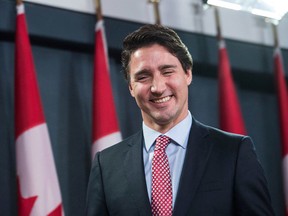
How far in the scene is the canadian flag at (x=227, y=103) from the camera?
82.6 inches

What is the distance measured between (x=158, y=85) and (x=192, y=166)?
0.65ft

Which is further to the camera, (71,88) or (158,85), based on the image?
(71,88)


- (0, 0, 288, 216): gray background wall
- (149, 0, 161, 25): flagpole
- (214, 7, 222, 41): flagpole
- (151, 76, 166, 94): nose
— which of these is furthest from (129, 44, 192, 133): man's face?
(214, 7, 222, 41): flagpole

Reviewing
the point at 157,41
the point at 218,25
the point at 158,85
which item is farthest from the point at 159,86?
the point at 218,25

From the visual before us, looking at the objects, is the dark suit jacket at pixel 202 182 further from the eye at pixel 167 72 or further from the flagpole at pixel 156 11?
the flagpole at pixel 156 11

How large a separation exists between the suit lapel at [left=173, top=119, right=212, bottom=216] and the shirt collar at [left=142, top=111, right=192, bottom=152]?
0.05 feet

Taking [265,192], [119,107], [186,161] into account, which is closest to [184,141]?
[186,161]

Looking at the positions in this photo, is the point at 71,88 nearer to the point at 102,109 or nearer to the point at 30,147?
the point at 102,109

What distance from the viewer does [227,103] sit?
2125mm

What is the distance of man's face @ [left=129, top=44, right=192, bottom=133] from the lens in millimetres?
1029

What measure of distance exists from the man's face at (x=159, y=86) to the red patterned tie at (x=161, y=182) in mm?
44

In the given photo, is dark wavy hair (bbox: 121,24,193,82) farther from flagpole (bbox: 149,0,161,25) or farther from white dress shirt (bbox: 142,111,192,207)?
flagpole (bbox: 149,0,161,25)

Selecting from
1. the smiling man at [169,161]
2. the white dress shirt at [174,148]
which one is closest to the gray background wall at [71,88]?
the smiling man at [169,161]

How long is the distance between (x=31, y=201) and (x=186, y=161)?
0.84 meters
